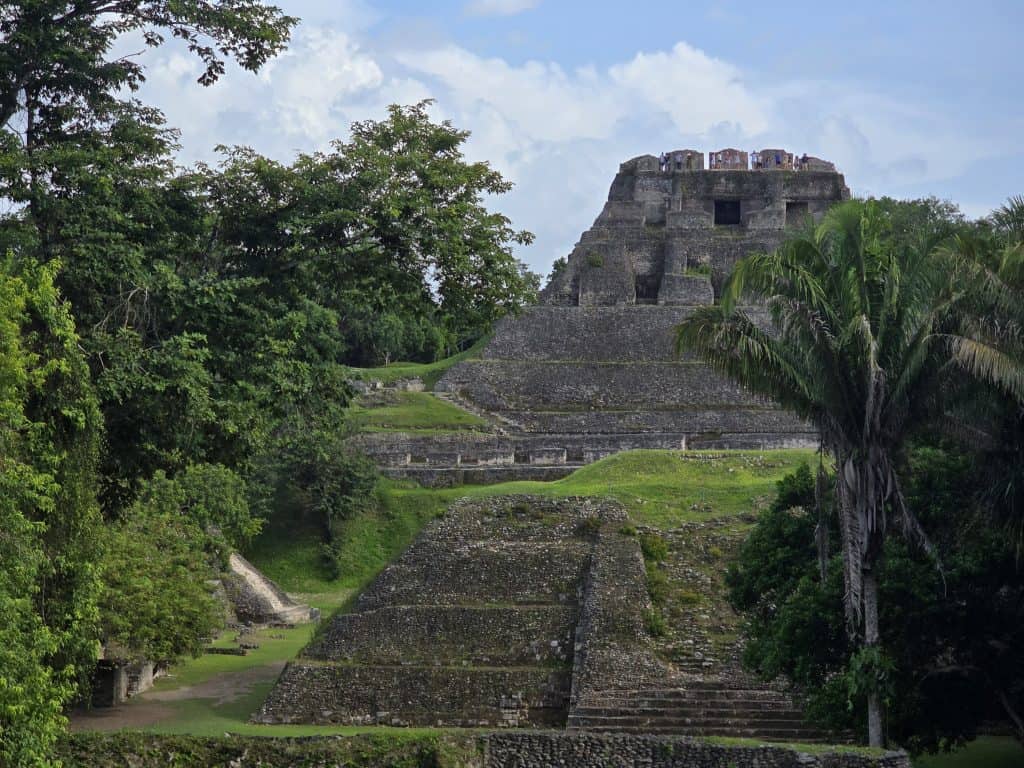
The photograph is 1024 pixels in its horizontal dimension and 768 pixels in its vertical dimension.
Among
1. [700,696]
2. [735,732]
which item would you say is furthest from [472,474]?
[735,732]

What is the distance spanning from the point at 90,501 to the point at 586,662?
9.76 metres

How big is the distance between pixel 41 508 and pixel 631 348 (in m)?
34.6

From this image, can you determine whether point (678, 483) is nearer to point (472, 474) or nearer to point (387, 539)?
point (472, 474)

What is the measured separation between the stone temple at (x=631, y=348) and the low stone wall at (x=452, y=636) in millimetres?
12730

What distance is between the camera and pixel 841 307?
1709 cm

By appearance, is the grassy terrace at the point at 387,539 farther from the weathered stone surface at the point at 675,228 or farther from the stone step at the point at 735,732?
the weathered stone surface at the point at 675,228

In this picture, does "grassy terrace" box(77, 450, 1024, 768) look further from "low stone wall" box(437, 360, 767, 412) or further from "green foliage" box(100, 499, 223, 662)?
"low stone wall" box(437, 360, 767, 412)

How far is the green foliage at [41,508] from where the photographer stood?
14227 millimetres

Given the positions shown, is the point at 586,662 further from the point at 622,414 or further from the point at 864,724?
the point at 622,414

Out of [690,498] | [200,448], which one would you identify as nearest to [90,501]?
[200,448]

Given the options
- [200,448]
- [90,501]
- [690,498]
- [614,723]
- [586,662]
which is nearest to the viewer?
[90,501]

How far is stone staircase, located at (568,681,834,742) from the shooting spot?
70.5 ft

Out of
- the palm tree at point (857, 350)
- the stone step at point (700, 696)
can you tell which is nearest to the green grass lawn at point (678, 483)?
the stone step at point (700, 696)

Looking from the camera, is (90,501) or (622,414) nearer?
(90,501)
